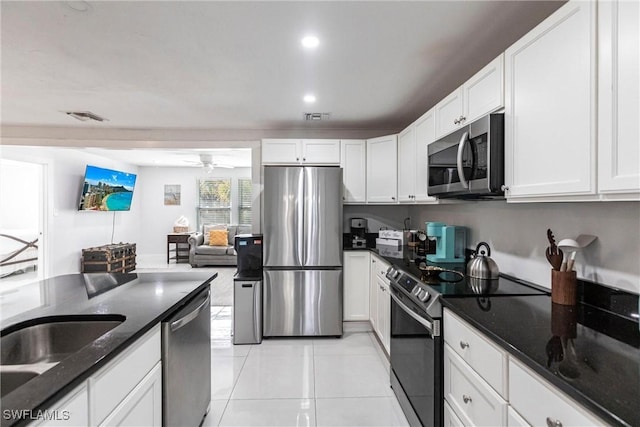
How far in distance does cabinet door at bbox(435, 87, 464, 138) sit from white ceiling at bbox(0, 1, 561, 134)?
31 cm

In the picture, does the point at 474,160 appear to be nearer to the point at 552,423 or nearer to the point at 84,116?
the point at 552,423

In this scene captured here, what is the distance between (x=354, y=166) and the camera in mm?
3771

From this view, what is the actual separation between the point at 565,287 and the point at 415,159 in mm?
1719

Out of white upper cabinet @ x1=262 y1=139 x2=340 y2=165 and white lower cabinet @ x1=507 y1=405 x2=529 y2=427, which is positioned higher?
white upper cabinet @ x1=262 y1=139 x2=340 y2=165

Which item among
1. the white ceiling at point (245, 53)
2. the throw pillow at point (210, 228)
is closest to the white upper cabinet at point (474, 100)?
the white ceiling at point (245, 53)

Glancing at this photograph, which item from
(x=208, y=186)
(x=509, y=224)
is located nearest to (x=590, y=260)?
(x=509, y=224)

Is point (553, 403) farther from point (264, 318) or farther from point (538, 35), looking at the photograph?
point (264, 318)

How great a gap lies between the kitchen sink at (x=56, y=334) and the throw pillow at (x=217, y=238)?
614 cm

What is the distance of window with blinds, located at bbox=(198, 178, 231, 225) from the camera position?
8.41 meters

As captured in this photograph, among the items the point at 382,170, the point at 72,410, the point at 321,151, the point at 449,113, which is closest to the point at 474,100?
the point at 449,113

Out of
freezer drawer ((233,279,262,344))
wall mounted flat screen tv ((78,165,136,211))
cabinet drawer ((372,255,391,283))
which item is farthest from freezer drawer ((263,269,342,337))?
wall mounted flat screen tv ((78,165,136,211))

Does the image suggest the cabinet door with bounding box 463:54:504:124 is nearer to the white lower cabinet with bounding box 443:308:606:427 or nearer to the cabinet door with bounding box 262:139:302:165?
the white lower cabinet with bounding box 443:308:606:427

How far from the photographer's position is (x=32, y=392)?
2.60ft

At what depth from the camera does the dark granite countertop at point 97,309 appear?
807 millimetres
